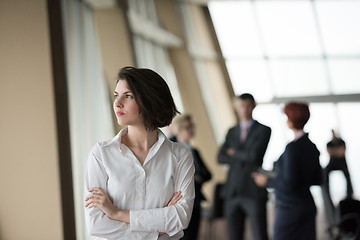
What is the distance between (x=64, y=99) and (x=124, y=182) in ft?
5.36

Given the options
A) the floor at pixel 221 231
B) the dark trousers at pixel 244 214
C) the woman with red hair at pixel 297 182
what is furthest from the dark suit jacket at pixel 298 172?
the floor at pixel 221 231

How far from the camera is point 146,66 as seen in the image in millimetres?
6027

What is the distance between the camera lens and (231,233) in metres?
3.87

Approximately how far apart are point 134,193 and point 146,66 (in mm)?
4541

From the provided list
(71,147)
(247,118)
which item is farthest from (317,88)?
(71,147)

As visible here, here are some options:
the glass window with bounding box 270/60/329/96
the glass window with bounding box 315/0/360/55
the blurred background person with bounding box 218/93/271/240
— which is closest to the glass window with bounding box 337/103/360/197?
the glass window with bounding box 270/60/329/96

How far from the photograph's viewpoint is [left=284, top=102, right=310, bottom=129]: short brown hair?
123 inches

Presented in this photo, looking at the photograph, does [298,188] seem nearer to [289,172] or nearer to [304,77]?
[289,172]

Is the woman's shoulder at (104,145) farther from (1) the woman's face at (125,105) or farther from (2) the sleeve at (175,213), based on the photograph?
(2) the sleeve at (175,213)

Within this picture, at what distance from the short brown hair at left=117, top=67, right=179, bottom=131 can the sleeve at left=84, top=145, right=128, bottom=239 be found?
25 centimetres

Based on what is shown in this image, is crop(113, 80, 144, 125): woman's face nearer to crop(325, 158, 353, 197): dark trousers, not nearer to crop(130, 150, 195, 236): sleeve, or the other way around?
crop(130, 150, 195, 236): sleeve

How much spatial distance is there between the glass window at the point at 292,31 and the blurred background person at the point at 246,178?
7.37 m

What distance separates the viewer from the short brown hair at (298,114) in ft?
10.2

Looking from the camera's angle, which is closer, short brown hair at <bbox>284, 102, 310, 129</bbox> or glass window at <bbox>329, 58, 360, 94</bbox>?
short brown hair at <bbox>284, 102, 310, 129</bbox>
